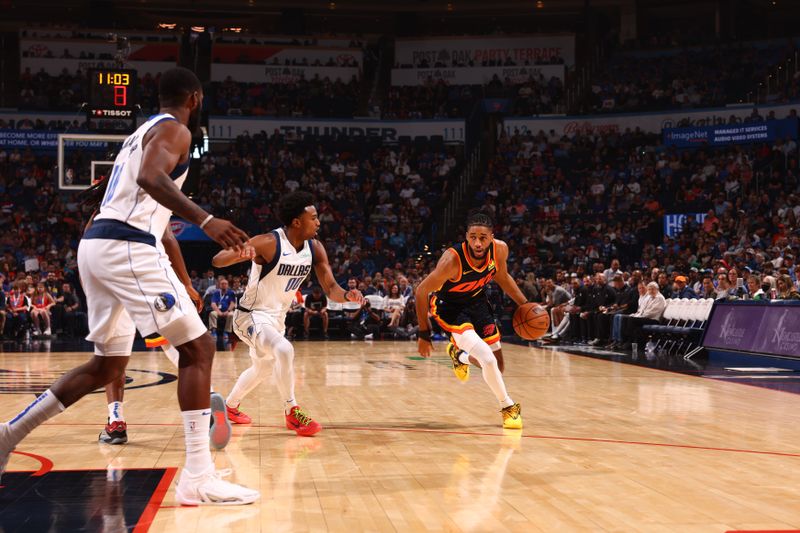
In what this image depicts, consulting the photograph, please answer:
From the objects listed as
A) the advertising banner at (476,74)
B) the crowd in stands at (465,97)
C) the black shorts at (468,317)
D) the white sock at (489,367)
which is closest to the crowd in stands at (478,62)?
the advertising banner at (476,74)

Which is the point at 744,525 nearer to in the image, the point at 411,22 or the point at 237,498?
the point at 237,498

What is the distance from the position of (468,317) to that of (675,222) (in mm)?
19857

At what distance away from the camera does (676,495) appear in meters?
4.81

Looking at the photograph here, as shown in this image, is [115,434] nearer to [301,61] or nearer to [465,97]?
[465,97]

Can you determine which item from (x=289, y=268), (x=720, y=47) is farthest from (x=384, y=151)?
(x=289, y=268)

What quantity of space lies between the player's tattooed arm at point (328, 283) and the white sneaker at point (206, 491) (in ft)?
7.75

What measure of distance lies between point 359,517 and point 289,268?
3100mm

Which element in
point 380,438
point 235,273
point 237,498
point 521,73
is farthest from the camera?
point 521,73

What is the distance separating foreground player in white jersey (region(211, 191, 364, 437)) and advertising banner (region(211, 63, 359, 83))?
1170 inches

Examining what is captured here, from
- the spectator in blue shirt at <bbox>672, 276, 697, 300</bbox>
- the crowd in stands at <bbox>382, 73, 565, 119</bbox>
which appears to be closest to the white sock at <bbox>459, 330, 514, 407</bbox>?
the spectator in blue shirt at <bbox>672, 276, 697, 300</bbox>

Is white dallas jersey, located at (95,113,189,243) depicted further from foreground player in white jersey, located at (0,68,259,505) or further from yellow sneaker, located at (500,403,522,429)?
yellow sneaker, located at (500,403,522,429)

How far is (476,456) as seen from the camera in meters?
6.05

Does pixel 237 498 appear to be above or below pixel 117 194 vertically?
below

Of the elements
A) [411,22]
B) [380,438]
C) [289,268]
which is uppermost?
[411,22]
